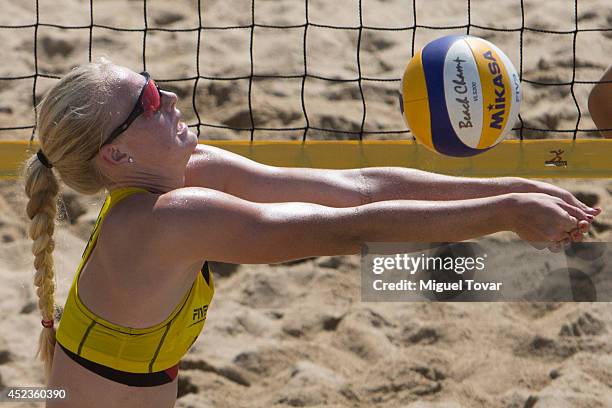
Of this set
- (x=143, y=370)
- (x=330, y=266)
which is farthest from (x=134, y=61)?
(x=143, y=370)

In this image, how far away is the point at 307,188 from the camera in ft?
8.21

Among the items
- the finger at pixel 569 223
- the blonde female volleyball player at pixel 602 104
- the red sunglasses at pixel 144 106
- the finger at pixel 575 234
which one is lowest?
the finger at pixel 575 234

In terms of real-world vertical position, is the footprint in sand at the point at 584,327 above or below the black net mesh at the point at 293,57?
below

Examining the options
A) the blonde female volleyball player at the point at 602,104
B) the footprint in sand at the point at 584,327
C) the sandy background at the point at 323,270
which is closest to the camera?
the blonde female volleyball player at the point at 602,104

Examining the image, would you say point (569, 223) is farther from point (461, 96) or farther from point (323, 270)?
point (323, 270)

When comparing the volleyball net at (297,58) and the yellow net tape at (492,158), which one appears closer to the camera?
the yellow net tape at (492,158)

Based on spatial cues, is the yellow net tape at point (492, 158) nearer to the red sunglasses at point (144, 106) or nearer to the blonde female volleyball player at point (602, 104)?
the blonde female volleyball player at point (602, 104)

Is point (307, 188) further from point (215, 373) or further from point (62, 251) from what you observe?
point (62, 251)

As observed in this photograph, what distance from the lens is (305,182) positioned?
251 centimetres

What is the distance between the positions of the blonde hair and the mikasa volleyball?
833mm

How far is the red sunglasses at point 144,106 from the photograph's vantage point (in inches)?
81.7

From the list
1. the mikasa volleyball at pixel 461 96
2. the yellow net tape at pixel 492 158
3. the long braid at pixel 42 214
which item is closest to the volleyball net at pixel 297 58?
the yellow net tape at pixel 492 158

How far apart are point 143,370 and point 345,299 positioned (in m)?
1.67

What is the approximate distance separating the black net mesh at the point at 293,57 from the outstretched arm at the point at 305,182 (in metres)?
1.63
